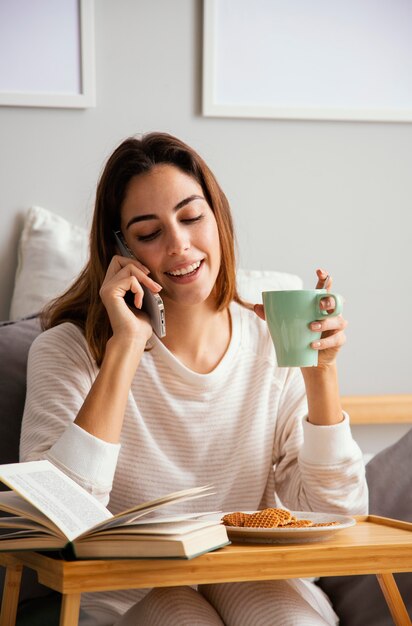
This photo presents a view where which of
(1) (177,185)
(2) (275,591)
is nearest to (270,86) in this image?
(1) (177,185)

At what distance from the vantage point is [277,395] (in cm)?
159

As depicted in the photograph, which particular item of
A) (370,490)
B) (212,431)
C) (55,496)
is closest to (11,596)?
(55,496)

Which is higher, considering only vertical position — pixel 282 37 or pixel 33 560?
pixel 282 37

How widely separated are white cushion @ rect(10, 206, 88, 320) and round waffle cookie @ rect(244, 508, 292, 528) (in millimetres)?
886

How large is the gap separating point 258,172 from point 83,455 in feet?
3.52

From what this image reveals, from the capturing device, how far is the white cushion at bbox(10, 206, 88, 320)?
1863 millimetres

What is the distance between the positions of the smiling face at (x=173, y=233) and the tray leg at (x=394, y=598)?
0.56m

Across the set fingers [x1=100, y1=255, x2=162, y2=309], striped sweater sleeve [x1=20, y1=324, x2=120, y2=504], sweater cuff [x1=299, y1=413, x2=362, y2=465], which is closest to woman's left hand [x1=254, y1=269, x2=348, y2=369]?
sweater cuff [x1=299, y1=413, x2=362, y2=465]

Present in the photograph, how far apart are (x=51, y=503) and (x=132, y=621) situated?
0.27m

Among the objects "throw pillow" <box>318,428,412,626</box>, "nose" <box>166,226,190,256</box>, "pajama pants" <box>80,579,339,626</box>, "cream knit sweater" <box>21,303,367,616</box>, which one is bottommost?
"throw pillow" <box>318,428,412,626</box>

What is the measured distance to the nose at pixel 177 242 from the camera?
1453 mm

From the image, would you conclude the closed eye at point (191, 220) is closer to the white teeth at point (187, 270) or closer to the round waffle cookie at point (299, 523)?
the white teeth at point (187, 270)

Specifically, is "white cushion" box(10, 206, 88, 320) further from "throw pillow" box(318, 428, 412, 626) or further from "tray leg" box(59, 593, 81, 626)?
"tray leg" box(59, 593, 81, 626)

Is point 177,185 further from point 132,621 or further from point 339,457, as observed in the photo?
point 132,621
